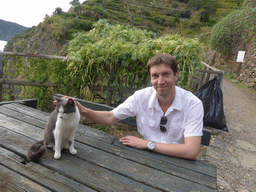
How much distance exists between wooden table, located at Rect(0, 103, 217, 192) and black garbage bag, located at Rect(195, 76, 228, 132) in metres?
3.02

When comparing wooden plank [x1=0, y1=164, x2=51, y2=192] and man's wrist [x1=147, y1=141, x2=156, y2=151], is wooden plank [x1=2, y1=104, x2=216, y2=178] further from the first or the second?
wooden plank [x1=0, y1=164, x2=51, y2=192]

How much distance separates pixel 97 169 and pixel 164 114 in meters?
0.77

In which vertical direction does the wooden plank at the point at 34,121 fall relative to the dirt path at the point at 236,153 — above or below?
above

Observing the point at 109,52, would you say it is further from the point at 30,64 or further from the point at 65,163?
the point at 65,163

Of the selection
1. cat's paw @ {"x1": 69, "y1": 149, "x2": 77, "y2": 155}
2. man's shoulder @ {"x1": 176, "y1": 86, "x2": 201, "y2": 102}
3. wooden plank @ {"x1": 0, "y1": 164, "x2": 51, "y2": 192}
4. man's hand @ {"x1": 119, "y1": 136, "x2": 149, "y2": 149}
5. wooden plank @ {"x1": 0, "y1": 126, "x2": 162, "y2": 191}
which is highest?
man's shoulder @ {"x1": 176, "y1": 86, "x2": 201, "y2": 102}

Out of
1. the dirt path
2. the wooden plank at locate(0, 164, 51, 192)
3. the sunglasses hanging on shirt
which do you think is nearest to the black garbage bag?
the dirt path

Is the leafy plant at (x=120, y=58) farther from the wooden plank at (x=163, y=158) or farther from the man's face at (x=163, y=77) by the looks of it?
the wooden plank at (x=163, y=158)

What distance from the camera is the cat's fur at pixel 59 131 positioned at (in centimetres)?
117

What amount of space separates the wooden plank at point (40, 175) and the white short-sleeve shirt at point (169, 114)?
0.80 m

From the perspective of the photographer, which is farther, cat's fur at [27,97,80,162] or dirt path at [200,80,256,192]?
dirt path at [200,80,256,192]

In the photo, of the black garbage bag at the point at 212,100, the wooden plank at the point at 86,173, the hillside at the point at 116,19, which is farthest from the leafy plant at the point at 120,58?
the hillside at the point at 116,19

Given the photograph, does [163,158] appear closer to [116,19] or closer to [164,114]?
[164,114]

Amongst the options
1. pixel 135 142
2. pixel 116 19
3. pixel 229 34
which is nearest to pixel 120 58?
pixel 135 142

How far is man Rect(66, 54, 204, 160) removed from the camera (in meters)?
1.38
